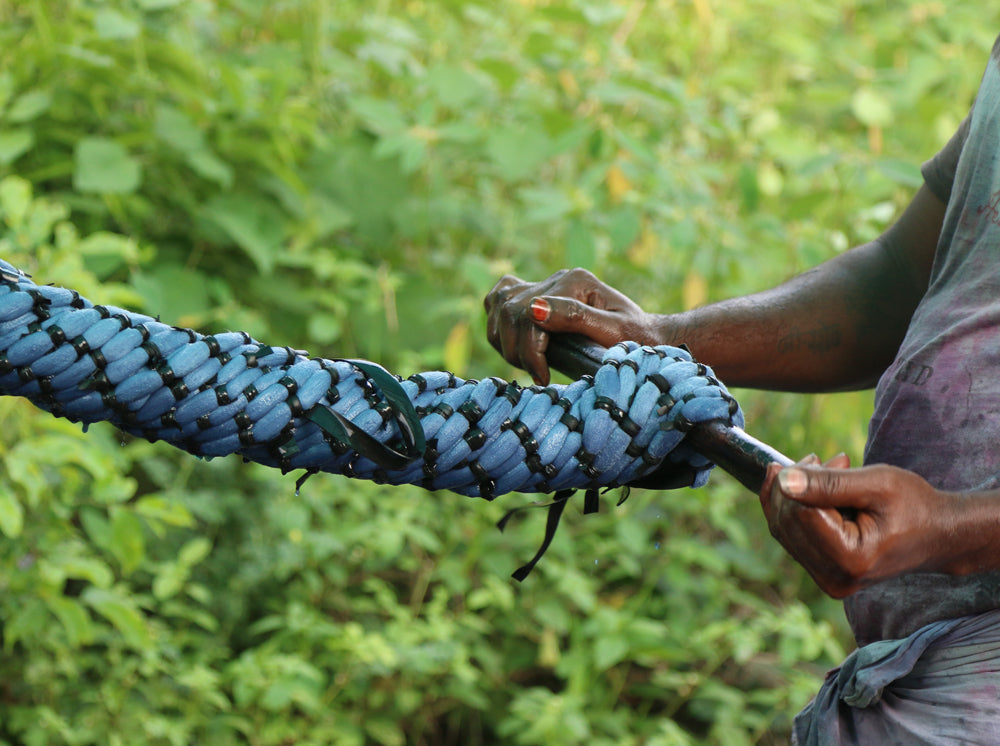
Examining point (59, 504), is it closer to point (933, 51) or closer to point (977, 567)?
point (977, 567)

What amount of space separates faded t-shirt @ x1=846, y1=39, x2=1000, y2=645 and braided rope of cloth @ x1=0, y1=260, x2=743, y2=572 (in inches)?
9.2

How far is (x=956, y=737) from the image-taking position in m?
0.96

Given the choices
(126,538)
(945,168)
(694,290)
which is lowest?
(126,538)

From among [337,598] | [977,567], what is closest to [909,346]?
[977,567]

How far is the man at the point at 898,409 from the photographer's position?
787mm

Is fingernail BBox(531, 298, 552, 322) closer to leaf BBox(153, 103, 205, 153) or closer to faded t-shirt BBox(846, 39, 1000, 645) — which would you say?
faded t-shirt BBox(846, 39, 1000, 645)

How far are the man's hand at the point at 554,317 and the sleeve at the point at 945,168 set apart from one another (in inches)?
14.2

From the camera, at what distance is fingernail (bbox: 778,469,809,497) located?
2.47 ft

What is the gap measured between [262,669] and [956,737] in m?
1.72

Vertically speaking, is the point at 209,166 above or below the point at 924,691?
above

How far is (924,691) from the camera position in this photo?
39.5 inches

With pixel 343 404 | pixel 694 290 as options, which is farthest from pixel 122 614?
pixel 694 290

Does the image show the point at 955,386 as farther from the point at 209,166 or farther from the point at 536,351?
the point at 209,166

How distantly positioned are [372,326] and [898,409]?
6.74 feet
